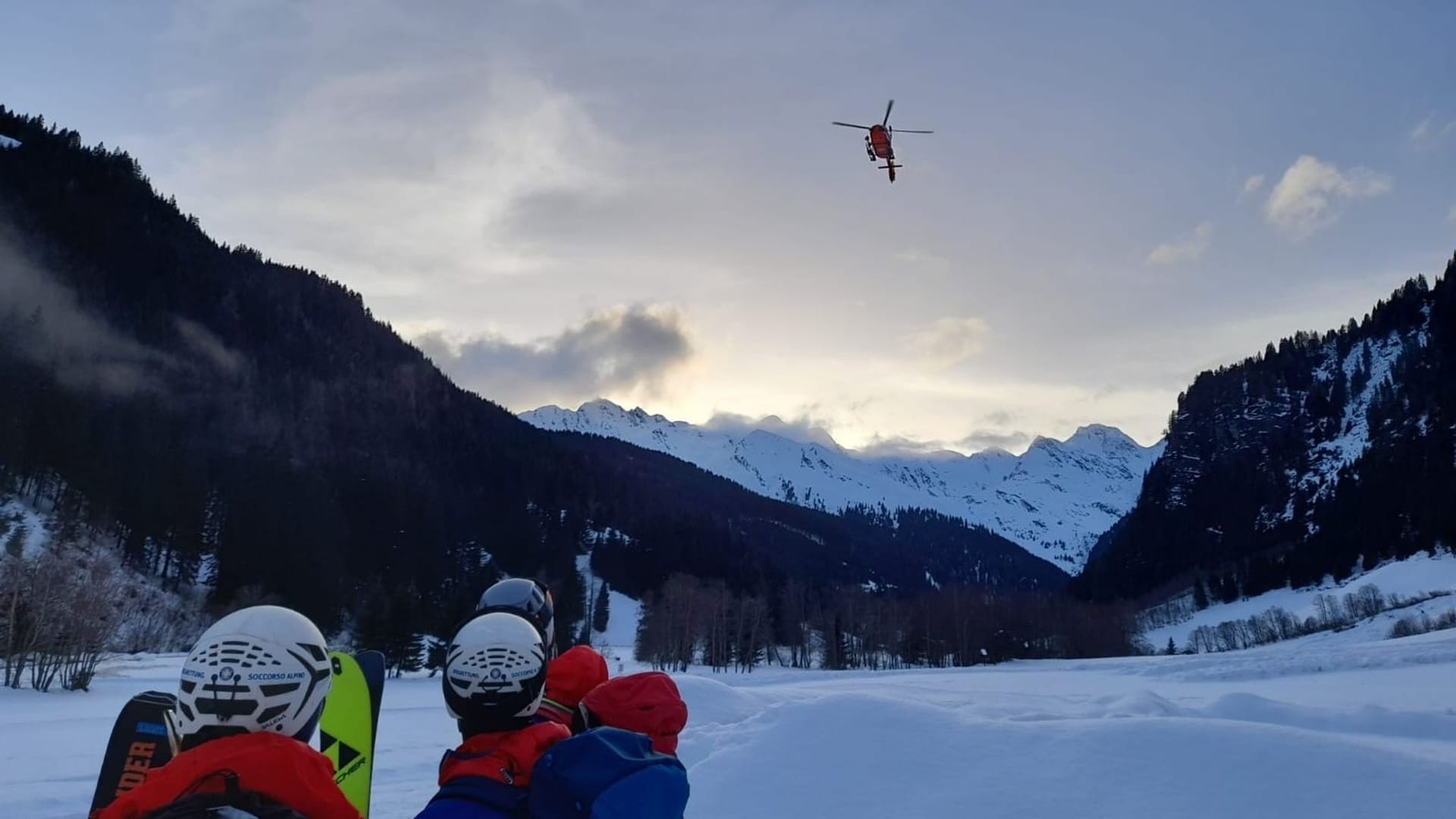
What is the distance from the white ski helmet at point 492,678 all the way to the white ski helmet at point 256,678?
2.01ft

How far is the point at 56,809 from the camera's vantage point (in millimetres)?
10008

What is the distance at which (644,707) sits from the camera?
12.8 ft

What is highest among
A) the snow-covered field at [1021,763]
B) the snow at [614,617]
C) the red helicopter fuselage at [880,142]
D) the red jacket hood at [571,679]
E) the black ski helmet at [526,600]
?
the red helicopter fuselage at [880,142]

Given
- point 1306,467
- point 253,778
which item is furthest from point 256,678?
point 1306,467

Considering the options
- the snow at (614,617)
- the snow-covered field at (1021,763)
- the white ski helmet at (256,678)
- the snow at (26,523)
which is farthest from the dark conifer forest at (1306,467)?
the snow at (26,523)

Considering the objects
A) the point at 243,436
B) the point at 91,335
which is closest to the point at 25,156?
the point at 91,335

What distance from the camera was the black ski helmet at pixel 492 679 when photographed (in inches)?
131

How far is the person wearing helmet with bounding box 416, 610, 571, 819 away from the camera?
3082 mm

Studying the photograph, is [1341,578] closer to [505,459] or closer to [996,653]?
[996,653]

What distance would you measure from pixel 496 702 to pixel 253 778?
3.52 ft

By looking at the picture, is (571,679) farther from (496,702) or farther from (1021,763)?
(1021,763)

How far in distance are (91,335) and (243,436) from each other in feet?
78.2

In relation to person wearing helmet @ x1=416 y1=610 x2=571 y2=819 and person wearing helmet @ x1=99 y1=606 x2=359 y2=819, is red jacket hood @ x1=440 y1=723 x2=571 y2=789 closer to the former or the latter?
person wearing helmet @ x1=416 y1=610 x2=571 y2=819

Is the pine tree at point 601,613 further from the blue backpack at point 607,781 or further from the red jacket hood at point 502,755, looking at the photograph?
the blue backpack at point 607,781
